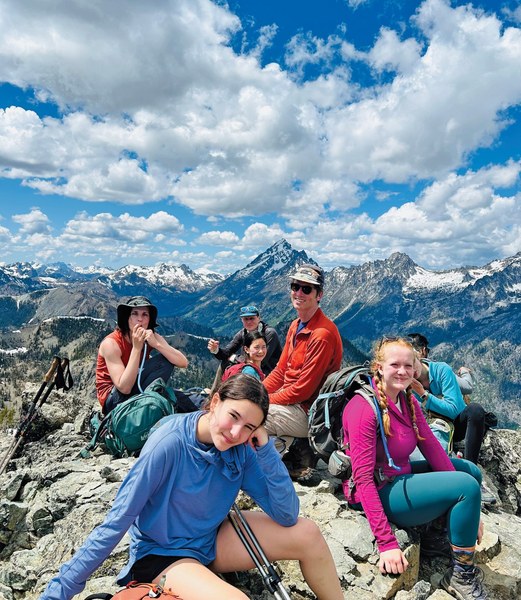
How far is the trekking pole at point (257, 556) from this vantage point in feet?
14.7

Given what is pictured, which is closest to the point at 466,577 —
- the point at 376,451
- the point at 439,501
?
the point at 439,501

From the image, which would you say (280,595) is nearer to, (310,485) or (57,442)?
(310,485)

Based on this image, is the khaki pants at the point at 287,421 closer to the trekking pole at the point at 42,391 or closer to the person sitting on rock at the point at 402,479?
the person sitting on rock at the point at 402,479

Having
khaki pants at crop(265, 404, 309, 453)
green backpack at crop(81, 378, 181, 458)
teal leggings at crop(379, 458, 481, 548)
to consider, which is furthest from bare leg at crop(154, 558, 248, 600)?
green backpack at crop(81, 378, 181, 458)

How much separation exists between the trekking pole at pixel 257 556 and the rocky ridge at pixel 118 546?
999 millimetres

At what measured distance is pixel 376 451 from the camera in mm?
6270

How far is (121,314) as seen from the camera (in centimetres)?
903

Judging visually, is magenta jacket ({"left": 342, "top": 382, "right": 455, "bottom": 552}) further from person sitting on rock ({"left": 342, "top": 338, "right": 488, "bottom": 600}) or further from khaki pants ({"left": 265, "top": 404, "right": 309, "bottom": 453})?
khaki pants ({"left": 265, "top": 404, "right": 309, "bottom": 453})

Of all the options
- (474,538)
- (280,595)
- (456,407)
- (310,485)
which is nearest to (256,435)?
(280,595)

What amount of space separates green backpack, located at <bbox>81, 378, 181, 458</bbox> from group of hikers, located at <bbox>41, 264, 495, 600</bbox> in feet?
1.22

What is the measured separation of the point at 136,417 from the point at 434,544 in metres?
6.19

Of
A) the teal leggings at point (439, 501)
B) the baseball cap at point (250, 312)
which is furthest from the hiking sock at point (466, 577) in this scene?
the baseball cap at point (250, 312)

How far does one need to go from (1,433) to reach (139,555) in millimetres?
17342

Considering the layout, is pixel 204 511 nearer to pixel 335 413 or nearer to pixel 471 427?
pixel 335 413
